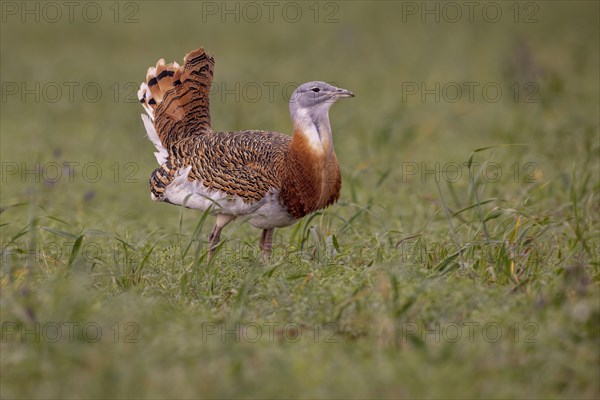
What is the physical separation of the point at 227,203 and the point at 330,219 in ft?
2.14

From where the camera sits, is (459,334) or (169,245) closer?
(459,334)

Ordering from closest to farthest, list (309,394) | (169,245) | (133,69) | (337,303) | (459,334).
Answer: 1. (309,394)
2. (459,334)
3. (337,303)
4. (169,245)
5. (133,69)

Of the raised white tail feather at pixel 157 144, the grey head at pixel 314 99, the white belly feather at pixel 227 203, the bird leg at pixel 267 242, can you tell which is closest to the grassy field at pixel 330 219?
the bird leg at pixel 267 242

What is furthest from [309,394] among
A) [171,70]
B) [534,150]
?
[534,150]

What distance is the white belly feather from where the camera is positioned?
4416 millimetres

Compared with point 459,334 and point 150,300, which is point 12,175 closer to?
point 150,300

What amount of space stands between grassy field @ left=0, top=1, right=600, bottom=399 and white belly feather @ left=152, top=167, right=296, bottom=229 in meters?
0.17

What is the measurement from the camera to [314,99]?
445 centimetres

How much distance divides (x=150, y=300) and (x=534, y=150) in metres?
4.10

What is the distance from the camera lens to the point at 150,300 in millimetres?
3715

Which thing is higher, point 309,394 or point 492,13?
point 492,13

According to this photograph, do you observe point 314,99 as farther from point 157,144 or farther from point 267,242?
point 157,144

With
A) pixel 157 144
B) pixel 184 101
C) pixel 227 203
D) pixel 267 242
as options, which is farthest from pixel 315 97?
pixel 157 144

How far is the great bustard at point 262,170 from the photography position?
14.4ft
